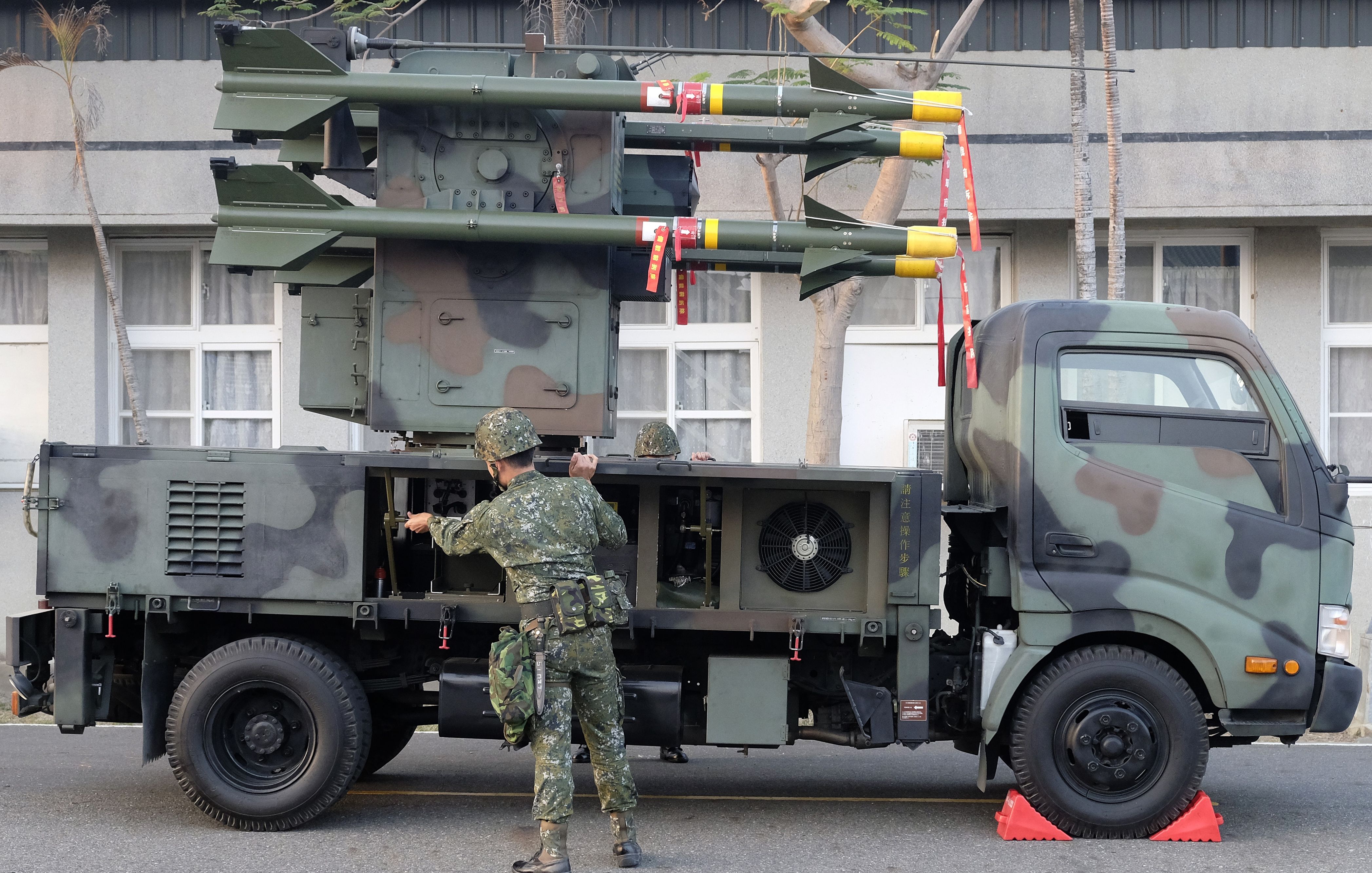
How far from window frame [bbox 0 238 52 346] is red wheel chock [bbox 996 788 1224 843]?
11.4m

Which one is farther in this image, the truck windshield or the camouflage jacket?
the truck windshield

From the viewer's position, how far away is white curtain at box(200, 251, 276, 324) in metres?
13.9

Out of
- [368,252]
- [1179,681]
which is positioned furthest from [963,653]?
[368,252]

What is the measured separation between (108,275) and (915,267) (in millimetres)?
8611

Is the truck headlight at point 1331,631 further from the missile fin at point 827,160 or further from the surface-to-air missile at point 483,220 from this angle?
the missile fin at point 827,160

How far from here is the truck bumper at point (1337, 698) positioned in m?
6.48

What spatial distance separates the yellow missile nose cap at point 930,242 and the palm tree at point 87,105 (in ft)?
25.9

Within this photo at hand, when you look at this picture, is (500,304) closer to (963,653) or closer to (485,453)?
(485,453)

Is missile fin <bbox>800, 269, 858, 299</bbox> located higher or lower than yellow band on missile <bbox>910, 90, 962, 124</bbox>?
lower

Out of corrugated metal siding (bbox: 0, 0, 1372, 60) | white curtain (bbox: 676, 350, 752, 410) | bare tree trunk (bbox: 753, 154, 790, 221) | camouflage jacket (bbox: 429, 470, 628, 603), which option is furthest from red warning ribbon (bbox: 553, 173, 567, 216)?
white curtain (bbox: 676, 350, 752, 410)

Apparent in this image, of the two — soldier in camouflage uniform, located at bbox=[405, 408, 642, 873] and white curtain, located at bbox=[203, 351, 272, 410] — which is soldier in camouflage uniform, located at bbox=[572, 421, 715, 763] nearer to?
soldier in camouflage uniform, located at bbox=[405, 408, 642, 873]

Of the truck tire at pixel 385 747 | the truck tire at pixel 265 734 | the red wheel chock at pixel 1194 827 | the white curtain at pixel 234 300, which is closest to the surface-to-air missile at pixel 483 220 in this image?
the truck tire at pixel 265 734

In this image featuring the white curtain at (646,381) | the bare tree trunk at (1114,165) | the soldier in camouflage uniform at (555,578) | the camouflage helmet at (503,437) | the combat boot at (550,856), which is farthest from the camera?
the white curtain at (646,381)

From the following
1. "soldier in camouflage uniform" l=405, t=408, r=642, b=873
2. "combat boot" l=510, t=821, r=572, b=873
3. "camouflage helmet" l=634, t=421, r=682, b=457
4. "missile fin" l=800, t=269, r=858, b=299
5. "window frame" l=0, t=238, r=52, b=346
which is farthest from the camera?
"window frame" l=0, t=238, r=52, b=346
